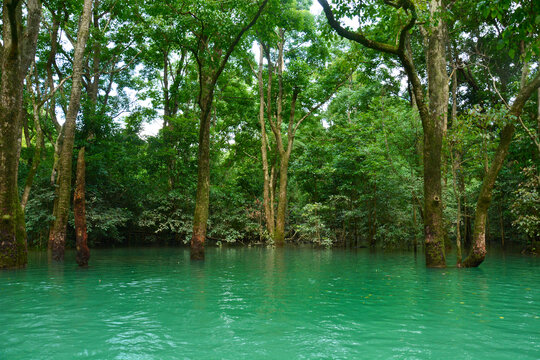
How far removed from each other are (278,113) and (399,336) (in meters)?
22.9

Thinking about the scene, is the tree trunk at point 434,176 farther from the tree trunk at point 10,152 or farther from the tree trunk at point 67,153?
the tree trunk at point 10,152

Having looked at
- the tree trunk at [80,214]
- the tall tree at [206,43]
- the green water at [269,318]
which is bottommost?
the green water at [269,318]

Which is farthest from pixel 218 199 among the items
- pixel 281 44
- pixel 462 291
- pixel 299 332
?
pixel 299 332

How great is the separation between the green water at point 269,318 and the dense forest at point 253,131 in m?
3.99

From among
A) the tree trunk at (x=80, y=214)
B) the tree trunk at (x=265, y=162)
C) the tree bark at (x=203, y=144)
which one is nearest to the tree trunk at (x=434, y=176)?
the tree bark at (x=203, y=144)

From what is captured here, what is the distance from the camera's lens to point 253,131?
30.1 meters

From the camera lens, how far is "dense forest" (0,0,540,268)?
452 inches

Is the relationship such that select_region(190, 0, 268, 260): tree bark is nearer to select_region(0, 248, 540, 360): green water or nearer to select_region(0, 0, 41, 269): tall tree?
select_region(0, 248, 540, 360): green water

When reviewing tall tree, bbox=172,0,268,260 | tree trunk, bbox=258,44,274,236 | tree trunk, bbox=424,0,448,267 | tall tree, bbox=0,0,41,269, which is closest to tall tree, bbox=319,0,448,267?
tree trunk, bbox=424,0,448,267

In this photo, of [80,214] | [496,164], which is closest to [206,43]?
[80,214]

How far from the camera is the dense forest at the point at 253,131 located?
37.7ft

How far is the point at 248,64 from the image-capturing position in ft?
88.2

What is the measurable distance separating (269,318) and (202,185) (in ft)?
34.6

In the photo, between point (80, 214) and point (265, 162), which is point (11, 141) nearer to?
point (80, 214)
